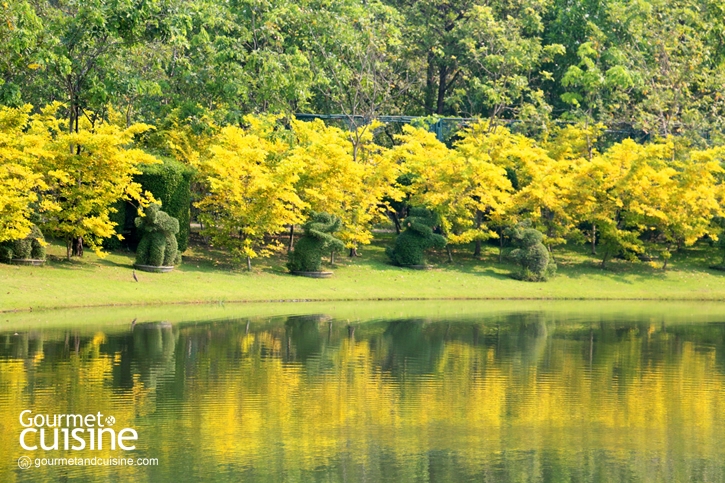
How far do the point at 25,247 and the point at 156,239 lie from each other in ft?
12.3

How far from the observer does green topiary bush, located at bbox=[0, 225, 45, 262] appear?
93.7 ft

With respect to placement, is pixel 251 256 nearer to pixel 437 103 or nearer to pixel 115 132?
pixel 115 132

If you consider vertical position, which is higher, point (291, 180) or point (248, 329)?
point (291, 180)

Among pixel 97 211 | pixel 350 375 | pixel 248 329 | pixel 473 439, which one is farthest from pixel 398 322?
pixel 473 439

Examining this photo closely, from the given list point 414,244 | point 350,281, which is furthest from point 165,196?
point 414,244

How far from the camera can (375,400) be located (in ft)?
48.2

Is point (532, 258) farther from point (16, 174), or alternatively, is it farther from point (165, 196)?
point (16, 174)

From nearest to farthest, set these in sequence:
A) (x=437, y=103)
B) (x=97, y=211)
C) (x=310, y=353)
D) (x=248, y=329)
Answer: (x=310, y=353)
(x=248, y=329)
(x=97, y=211)
(x=437, y=103)

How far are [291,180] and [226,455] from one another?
22894 mm

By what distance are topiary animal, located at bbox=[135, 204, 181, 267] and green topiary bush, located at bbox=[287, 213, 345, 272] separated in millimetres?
4152

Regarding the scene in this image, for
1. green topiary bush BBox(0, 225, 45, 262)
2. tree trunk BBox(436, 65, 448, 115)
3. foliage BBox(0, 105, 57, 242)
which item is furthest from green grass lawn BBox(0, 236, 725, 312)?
tree trunk BBox(436, 65, 448, 115)

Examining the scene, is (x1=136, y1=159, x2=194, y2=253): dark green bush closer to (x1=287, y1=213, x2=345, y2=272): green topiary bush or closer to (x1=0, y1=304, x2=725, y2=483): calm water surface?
(x1=287, y1=213, x2=345, y2=272): green topiary bush

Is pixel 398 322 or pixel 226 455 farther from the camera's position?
pixel 398 322

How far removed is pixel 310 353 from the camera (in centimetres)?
1947
